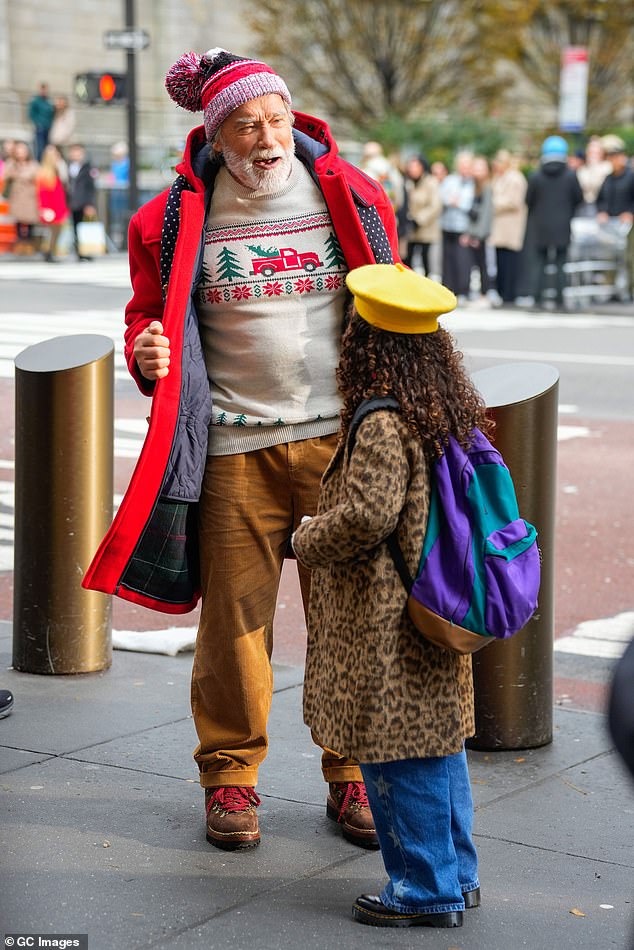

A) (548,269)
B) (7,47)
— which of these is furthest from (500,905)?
(7,47)

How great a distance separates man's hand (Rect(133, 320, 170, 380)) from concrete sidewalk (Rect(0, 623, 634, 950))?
120 cm

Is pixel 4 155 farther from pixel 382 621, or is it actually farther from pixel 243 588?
pixel 382 621

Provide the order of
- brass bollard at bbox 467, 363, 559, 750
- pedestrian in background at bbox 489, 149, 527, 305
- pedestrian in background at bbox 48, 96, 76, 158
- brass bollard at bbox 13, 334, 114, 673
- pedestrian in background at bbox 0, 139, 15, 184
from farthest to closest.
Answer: pedestrian in background at bbox 48, 96, 76, 158
pedestrian in background at bbox 0, 139, 15, 184
pedestrian in background at bbox 489, 149, 527, 305
brass bollard at bbox 13, 334, 114, 673
brass bollard at bbox 467, 363, 559, 750

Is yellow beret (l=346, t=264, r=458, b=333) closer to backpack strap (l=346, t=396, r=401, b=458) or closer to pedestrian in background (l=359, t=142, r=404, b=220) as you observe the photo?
backpack strap (l=346, t=396, r=401, b=458)

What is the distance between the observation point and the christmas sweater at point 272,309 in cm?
392

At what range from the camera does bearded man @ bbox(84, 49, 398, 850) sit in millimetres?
3861

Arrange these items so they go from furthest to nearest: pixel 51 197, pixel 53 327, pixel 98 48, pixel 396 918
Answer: pixel 98 48 < pixel 51 197 < pixel 53 327 < pixel 396 918

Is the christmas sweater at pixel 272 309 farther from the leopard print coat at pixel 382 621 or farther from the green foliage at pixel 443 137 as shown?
the green foliage at pixel 443 137

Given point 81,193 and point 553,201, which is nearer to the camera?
point 553,201

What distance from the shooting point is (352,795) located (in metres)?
4.02

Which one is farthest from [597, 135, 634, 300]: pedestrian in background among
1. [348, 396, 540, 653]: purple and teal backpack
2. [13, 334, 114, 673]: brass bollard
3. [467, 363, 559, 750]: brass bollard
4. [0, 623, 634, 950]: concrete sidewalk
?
[348, 396, 540, 653]: purple and teal backpack

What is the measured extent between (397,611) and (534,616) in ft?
4.77

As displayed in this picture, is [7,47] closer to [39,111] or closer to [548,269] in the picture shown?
[39,111]

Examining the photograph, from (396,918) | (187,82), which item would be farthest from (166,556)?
(187,82)
